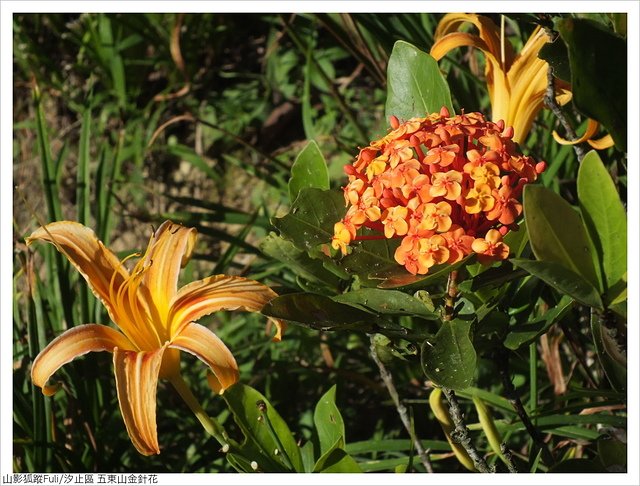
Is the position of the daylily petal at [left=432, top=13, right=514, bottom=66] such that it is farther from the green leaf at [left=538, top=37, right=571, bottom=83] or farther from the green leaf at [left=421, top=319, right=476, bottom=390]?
the green leaf at [left=421, top=319, right=476, bottom=390]

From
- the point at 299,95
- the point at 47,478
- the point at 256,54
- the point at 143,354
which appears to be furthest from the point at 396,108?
the point at 256,54

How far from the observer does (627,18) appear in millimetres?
1068

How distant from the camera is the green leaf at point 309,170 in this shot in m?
1.07

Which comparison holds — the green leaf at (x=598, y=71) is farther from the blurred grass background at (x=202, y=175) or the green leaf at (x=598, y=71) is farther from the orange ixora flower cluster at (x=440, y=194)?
the blurred grass background at (x=202, y=175)

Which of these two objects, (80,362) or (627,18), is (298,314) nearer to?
(627,18)

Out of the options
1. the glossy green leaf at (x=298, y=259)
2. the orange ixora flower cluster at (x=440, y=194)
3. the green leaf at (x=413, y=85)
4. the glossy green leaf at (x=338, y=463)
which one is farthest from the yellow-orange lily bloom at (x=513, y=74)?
the glossy green leaf at (x=338, y=463)

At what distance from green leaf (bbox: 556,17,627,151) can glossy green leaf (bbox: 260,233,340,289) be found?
1.22ft

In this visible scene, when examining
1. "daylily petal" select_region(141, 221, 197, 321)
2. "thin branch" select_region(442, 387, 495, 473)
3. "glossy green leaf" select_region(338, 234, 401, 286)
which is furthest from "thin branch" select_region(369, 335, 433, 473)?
"daylily petal" select_region(141, 221, 197, 321)

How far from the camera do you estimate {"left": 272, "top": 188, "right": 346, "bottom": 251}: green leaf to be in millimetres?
929

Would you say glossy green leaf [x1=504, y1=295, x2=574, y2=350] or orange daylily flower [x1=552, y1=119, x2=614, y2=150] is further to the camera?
orange daylily flower [x1=552, y1=119, x2=614, y2=150]

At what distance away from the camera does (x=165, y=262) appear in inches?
43.3

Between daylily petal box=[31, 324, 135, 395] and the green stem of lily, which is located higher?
daylily petal box=[31, 324, 135, 395]

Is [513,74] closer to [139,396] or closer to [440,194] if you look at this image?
[440,194]

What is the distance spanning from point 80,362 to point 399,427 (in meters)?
0.74
